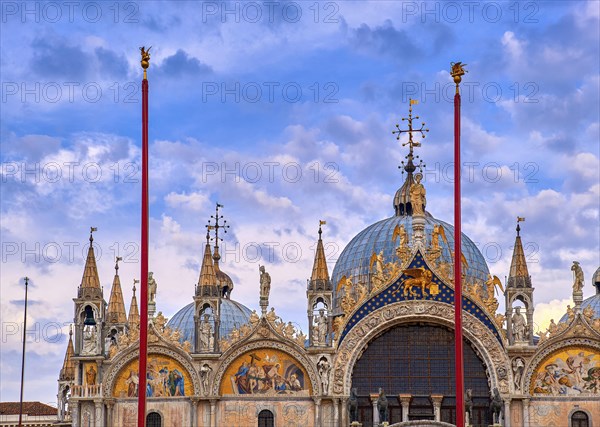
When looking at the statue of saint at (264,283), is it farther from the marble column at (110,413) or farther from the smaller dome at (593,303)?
the smaller dome at (593,303)

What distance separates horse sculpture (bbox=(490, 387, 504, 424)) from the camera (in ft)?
165

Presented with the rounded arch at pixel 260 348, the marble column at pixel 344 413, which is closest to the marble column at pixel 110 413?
the rounded arch at pixel 260 348

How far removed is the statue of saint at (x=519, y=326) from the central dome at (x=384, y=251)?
12.7m

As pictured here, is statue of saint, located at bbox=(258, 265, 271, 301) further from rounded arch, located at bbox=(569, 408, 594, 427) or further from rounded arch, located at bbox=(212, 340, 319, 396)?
rounded arch, located at bbox=(569, 408, 594, 427)

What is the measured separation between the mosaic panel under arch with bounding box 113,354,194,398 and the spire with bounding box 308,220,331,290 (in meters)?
6.62

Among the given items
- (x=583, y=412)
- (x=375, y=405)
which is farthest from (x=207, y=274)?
(x=583, y=412)

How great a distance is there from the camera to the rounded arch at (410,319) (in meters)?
52.9

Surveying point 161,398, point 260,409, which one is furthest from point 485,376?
point 161,398

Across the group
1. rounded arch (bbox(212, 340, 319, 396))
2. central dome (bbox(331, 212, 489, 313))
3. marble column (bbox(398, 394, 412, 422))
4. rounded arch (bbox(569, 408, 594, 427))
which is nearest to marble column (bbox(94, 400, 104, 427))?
rounded arch (bbox(212, 340, 319, 396))

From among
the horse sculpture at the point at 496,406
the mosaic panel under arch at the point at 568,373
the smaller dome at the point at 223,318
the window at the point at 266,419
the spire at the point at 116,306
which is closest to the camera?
the horse sculpture at the point at 496,406

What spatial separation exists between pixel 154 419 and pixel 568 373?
1750cm

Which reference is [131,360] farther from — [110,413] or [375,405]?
[375,405]

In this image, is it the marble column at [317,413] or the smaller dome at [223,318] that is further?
→ the smaller dome at [223,318]

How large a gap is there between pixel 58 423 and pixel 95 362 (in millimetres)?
27258
